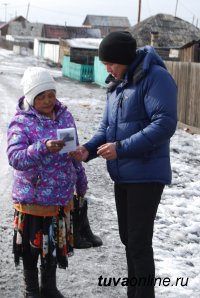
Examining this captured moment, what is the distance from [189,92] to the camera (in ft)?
36.8

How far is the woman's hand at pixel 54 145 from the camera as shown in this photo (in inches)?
107

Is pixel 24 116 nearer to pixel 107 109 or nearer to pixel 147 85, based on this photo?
pixel 107 109

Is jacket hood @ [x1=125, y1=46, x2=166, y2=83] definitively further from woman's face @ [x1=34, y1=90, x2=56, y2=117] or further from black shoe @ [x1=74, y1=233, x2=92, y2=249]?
black shoe @ [x1=74, y1=233, x2=92, y2=249]

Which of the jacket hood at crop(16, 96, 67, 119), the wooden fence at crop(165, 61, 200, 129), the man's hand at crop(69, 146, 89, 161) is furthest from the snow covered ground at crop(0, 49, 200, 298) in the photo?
the wooden fence at crop(165, 61, 200, 129)

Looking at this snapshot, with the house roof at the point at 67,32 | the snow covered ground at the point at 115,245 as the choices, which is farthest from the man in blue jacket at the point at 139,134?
→ the house roof at the point at 67,32

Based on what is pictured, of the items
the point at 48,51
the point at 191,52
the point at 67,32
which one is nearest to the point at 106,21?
the point at 67,32

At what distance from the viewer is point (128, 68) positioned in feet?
9.05

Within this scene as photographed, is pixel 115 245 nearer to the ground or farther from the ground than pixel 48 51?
nearer to the ground

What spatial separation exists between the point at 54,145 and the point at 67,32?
66.8 meters

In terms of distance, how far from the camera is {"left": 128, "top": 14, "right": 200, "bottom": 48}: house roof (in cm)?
3400

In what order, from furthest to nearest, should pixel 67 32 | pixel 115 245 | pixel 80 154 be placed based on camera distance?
pixel 67 32, pixel 115 245, pixel 80 154

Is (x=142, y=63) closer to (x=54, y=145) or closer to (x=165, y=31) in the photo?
(x=54, y=145)

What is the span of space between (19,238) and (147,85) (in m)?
1.29

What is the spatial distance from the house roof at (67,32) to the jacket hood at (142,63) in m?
62.5
